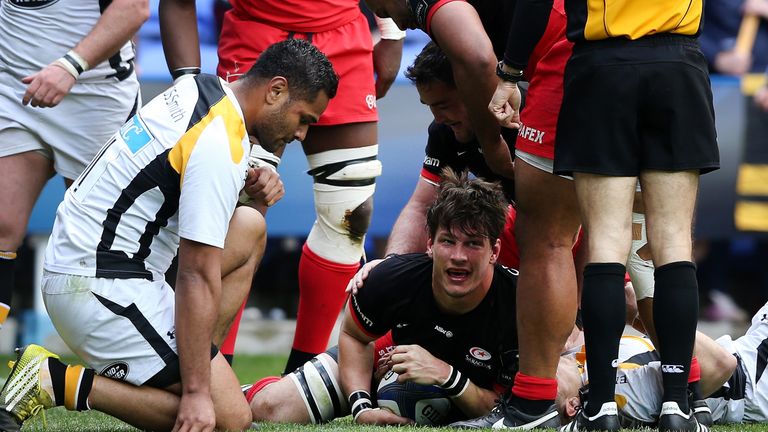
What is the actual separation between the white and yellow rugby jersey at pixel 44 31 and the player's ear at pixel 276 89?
104cm

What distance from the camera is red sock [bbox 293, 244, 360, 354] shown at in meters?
4.98

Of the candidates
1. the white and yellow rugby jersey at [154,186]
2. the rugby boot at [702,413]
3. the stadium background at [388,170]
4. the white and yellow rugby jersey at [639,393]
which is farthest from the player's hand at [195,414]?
the stadium background at [388,170]

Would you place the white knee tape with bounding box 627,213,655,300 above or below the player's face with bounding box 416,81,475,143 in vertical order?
below

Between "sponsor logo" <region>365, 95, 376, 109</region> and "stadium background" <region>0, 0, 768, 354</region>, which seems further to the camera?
"stadium background" <region>0, 0, 768, 354</region>

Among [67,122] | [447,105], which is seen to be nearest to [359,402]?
[447,105]

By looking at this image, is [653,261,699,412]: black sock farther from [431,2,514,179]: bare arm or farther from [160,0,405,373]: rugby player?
[160,0,405,373]: rugby player

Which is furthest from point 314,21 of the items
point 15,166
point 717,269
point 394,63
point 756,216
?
point 717,269

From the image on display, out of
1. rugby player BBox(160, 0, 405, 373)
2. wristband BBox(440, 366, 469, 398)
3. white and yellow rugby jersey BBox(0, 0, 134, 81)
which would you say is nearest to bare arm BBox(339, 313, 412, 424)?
wristband BBox(440, 366, 469, 398)

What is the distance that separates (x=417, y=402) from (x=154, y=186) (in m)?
1.23

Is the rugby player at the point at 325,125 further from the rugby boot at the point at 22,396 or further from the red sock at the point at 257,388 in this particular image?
the rugby boot at the point at 22,396

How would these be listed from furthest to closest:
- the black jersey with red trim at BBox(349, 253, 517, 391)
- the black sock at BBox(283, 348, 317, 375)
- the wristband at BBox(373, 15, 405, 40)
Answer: the wristband at BBox(373, 15, 405, 40) < the black sock at BBox(283, 348, 317, 375) < the black jersey with red trim at BBox(349, 253, 517, 391)

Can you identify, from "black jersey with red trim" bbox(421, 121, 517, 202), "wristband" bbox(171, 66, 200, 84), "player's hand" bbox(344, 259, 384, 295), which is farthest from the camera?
"black jersey with red trim" bbox(421, 121, 517, 202)

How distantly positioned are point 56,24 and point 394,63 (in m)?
1.58

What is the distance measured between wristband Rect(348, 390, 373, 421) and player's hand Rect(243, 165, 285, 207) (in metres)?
0.75
